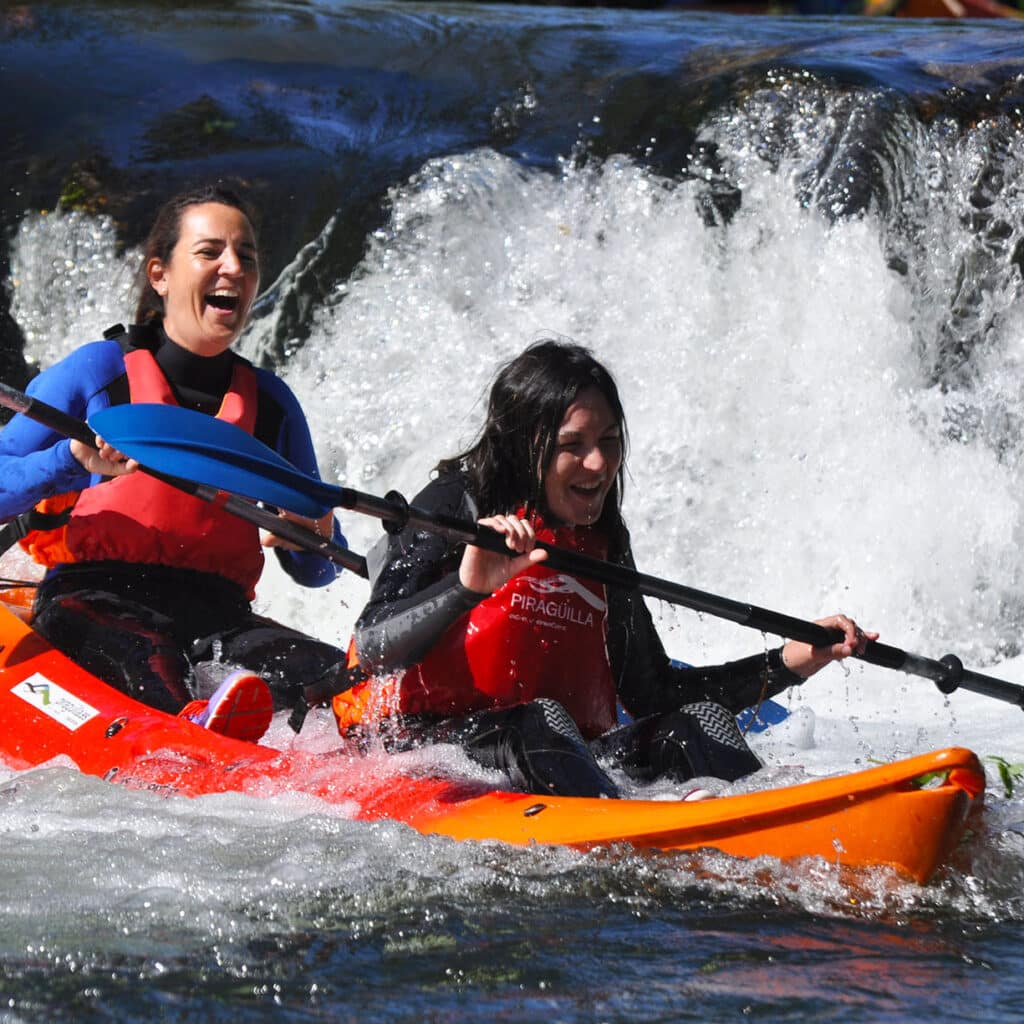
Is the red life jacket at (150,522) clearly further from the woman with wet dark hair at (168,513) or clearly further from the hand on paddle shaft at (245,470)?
the hand on paddle shaft at (245,470)

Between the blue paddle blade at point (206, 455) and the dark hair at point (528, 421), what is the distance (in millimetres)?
264

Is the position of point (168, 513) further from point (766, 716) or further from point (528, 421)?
point (766, 716)

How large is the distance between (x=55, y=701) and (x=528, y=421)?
3.47 ft

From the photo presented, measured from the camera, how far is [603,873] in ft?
8.11

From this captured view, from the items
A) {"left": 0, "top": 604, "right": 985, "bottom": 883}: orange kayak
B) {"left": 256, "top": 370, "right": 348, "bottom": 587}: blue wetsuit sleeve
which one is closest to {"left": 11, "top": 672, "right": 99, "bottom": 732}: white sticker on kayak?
{"left": 0, "top": 604, "right": 985, "bottom": 883}: orange kayak

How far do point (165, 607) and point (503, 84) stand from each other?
14.1 ft

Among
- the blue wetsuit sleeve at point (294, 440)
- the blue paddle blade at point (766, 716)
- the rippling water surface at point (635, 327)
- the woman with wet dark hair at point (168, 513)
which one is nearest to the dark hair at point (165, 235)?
the woman with wet dark hair at point (168, 513)

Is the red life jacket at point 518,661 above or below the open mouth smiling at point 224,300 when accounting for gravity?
below

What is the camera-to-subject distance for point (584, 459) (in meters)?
2.74

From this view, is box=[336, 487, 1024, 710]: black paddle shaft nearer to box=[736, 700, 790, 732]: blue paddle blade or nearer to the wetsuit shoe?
the wetsuit shoe

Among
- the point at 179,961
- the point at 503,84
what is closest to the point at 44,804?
the point at 179,961

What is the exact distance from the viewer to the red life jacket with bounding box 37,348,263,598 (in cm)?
320

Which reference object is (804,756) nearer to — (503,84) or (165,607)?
(165,607)

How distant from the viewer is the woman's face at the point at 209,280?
3316mm
